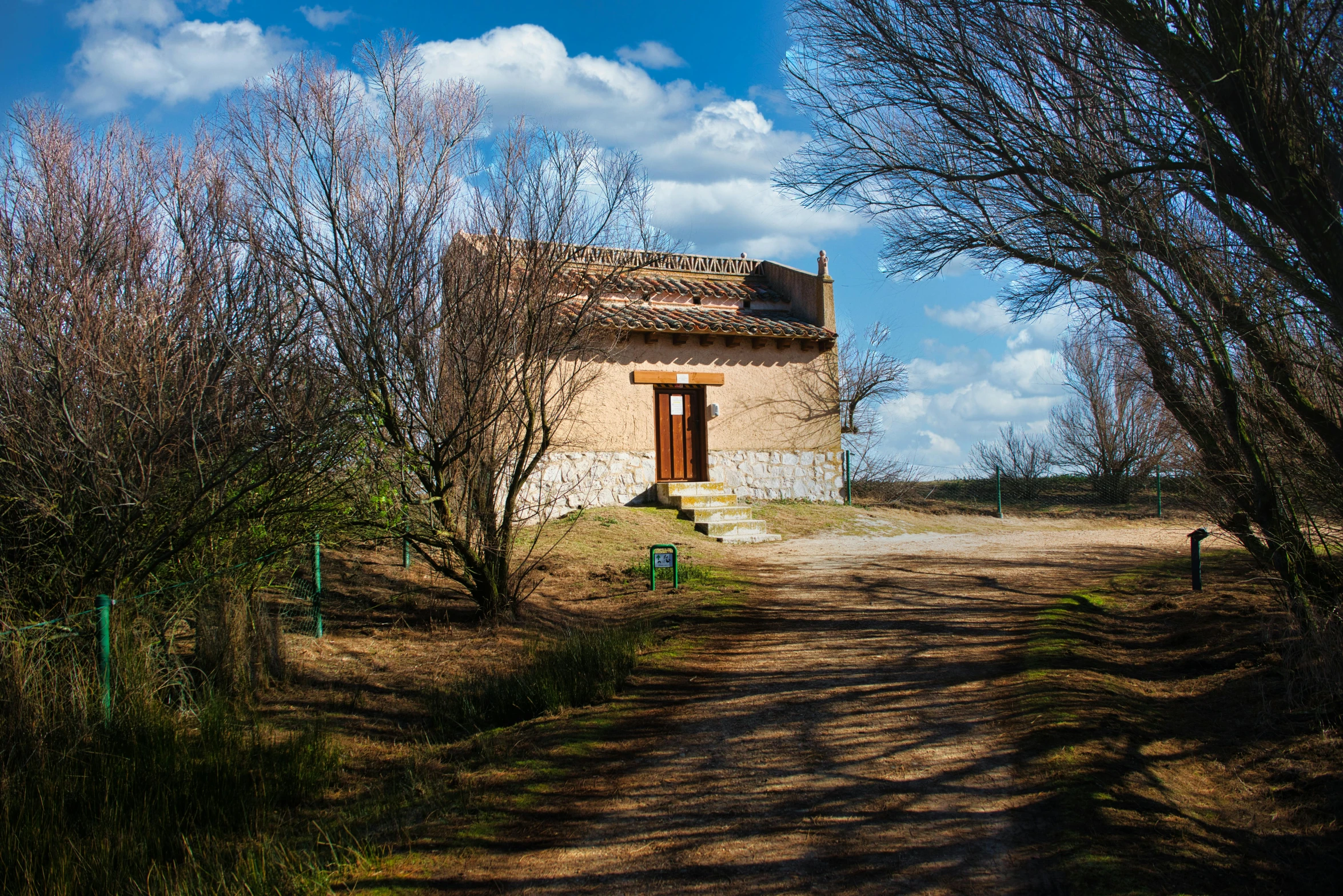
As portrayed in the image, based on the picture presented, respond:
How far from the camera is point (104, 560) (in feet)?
19.1

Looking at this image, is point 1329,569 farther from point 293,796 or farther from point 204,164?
point 204,164

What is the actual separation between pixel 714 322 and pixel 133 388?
1183 cm

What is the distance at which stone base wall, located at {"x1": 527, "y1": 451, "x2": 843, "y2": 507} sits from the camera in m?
15.1

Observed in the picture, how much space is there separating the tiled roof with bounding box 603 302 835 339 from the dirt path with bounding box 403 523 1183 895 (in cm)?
805

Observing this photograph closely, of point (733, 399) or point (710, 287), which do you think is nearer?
point (733, 399)

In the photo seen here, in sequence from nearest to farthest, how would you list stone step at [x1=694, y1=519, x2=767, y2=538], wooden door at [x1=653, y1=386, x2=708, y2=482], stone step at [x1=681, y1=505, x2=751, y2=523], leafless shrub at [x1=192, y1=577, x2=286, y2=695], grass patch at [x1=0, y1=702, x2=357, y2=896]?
grass patch at [x1=0, y1=702, x2=357, y2=896] → leafless shrub at [x1=192, y1=577, x2=286, y2=695] → stone step at [x1=694, y1=519, x2=767, y2=538] → stone step at [x1=681, y1=505, x2=751, y2=523] → wooden door at [x1=653, y1=386, x2=708, y2=482]

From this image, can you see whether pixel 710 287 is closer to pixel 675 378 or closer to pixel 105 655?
pixel 675 378

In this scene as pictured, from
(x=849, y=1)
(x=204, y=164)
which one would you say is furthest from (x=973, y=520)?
(x=204, y=164)

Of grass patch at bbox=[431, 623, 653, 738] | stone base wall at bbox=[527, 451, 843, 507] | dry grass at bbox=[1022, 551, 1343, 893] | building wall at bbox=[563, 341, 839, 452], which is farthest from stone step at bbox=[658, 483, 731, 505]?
dry grass at bbox=[1022, 551, 1343, 893]

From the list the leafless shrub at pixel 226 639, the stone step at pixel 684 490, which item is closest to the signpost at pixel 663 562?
the leafless shrub at pixel 226 639

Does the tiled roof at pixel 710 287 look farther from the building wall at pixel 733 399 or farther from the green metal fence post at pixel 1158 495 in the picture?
the green metal fence post at pixel 1158 495

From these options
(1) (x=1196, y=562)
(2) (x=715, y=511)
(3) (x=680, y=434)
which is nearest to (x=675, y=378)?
(3) (x=680, y=434)

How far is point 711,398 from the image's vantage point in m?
16.6

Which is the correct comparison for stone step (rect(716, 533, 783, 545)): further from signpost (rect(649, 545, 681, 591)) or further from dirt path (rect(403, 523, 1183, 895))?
dirt path (rect(403, 523, 1183, 895))
